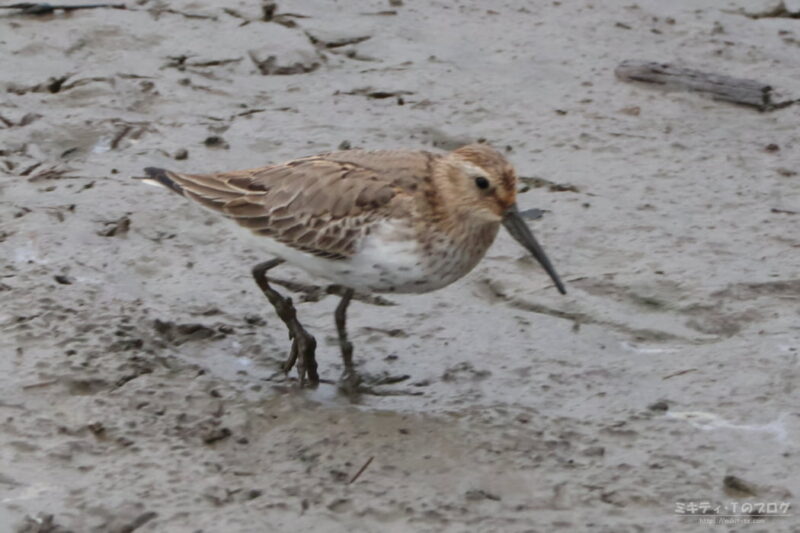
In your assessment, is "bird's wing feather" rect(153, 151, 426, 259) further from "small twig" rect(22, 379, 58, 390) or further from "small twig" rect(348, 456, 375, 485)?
"small twig" rect(22, 379, 58, 390)

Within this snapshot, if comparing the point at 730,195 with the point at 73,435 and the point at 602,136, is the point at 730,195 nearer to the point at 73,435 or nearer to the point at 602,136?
the point at 602,136

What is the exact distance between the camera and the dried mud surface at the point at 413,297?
527 centimetres

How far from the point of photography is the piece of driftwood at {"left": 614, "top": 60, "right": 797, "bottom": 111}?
890 centimetres

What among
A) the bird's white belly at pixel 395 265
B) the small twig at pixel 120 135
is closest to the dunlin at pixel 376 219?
the bird's white belly at pixel 395 265

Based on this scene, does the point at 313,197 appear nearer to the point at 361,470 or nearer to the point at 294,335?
the point at 294,335

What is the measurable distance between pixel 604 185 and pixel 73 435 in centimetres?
377

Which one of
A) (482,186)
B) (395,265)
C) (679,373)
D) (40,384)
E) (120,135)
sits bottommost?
(40,384)

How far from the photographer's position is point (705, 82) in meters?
9.02

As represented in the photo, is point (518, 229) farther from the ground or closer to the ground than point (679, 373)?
farther from the ground

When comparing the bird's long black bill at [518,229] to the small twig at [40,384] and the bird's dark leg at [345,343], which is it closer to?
the bird's dark leg at [345,343]

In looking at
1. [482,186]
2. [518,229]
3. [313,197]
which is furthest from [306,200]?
[518,229]

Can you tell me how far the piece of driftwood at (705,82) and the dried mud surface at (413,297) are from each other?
11 cm

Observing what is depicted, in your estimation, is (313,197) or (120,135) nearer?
(313,197)

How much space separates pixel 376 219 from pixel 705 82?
3.97 metres
